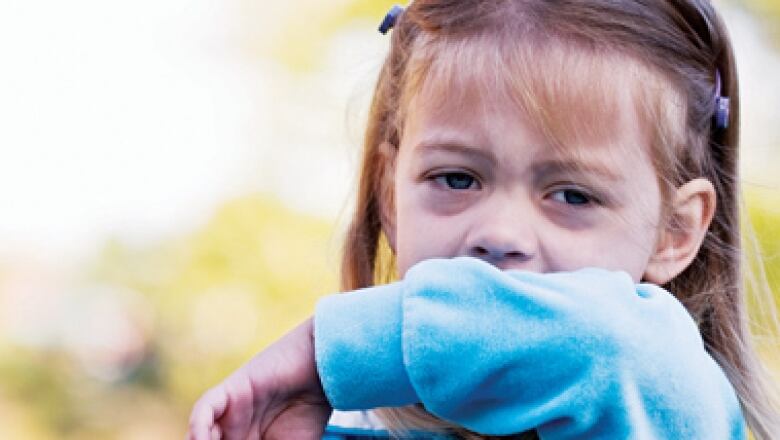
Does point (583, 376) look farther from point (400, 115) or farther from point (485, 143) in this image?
point (400, 115)

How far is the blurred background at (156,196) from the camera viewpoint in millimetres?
4699

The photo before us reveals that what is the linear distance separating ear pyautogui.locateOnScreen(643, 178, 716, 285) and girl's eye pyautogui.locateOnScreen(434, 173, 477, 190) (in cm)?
29

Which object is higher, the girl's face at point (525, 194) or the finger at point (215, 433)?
the girl's face at point (525, 194)

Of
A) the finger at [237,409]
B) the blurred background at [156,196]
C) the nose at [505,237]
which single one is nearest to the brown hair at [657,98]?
the nose at [505,237]

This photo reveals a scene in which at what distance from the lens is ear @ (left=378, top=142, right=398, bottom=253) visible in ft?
6.77

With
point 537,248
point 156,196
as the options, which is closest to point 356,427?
point 537,248

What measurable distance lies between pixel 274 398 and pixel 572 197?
48 centimetres

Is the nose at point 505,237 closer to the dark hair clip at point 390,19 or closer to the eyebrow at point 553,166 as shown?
the eyebrow at point 553,166

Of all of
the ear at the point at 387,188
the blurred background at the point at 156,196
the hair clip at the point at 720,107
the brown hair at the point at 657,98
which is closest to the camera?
the brown hair at the point at 657,98

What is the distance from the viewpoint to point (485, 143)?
171cm

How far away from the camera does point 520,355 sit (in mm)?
1407

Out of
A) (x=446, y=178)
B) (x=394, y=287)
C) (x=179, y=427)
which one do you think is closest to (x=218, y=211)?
(x=179, y=427)

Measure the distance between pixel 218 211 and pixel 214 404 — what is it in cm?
335

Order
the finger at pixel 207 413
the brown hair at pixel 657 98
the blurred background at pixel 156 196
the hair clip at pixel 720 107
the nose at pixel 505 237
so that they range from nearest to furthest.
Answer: the finger at pixel 207 413, the nose at pixel 505 237, the brown hair at pixel 657 98, the hair clip at pixel 720 107, the blurred background at pixel 156 196
